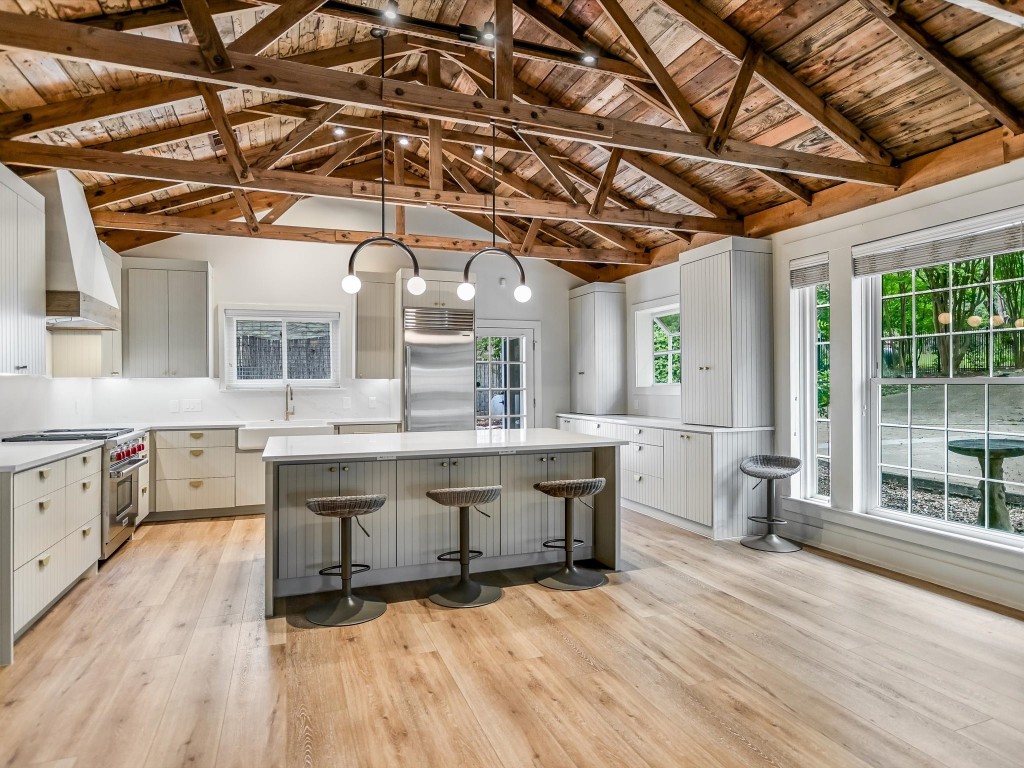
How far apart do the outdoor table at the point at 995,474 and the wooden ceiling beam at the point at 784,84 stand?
76.4 inches

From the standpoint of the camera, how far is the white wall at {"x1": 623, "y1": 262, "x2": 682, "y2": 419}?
626 centimetres

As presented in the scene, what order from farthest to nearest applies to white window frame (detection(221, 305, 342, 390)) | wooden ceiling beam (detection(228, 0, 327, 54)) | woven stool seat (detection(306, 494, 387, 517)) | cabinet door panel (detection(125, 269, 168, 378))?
white window frame (detection(221, 305, 342, 390))
cabinet door panel (detection(125, 269, 168, 378))
woven stool seat (detection(306, 494, 387, 517))
wooden ceiling beam (detection(228, 0, 327, 54))

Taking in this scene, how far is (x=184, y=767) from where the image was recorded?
198cm

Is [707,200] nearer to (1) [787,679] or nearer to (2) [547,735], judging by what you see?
(1) [787,679]

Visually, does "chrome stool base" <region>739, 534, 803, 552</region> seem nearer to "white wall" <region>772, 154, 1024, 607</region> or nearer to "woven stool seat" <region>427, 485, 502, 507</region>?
Result: "white wall" <region>772, 154, 1024, 607</region>

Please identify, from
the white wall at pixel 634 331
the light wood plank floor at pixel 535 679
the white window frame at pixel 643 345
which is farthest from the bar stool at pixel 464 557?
the white window frame at pixel 643 345

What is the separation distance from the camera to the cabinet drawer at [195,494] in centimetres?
545

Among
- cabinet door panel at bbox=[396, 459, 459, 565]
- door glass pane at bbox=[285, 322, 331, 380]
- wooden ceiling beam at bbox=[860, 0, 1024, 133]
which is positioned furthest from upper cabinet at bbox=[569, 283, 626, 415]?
wooden ceiling beam at bbox=[860, 0, 1024, 133]

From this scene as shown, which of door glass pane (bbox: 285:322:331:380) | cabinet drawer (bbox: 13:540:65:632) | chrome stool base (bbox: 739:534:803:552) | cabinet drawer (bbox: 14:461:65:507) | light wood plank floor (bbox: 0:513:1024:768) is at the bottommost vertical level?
light wood plank floor (bbox: 0:513:1024:768)

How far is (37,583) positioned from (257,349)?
3511mm

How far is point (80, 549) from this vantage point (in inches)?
145

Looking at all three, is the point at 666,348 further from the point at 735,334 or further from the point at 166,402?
the point at 166,402

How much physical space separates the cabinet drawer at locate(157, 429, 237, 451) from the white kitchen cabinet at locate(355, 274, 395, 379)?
142 centimetres

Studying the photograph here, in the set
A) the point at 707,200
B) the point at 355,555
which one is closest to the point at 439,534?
the point at 355,555
